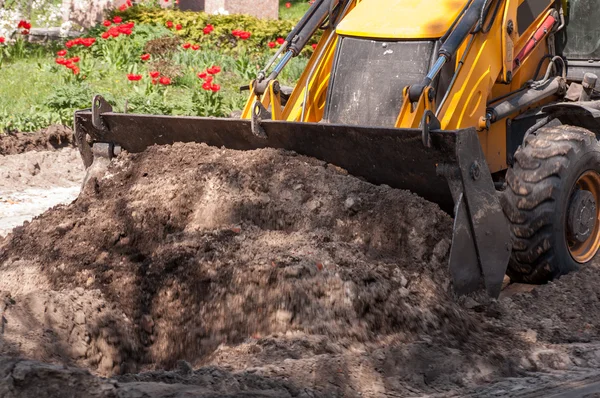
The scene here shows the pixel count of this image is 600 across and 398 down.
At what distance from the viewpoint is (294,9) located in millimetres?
22094

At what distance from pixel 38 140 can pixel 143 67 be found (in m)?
2.86

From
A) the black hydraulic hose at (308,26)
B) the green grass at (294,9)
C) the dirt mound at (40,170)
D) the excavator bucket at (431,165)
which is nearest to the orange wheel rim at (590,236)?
the excavator bucket at (431,165)

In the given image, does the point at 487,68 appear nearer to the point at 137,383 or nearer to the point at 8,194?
the point at 137,383

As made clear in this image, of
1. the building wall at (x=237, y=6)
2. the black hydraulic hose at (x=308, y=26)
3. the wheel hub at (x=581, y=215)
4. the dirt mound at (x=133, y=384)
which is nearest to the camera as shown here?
the dirt mound at (x=133, y=384)

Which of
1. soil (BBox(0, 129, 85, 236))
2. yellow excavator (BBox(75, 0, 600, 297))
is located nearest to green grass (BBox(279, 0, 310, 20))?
soil (BBox(0, 129, 85, 236))

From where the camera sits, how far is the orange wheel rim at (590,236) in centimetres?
605

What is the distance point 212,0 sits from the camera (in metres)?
17.2

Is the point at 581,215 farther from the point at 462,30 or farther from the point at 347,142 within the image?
the point at 347,142

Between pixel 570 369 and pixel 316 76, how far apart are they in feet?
9.39

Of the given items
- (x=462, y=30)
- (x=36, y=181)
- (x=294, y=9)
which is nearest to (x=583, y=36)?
(x=462, y=30)

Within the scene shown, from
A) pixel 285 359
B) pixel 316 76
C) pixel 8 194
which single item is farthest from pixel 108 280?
pixel 8 194

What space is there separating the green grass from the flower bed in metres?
5.35

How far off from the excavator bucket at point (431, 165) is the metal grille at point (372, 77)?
1.59 ft

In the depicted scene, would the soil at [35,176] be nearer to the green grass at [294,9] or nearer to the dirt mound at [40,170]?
the dirt mound at [40,170]
